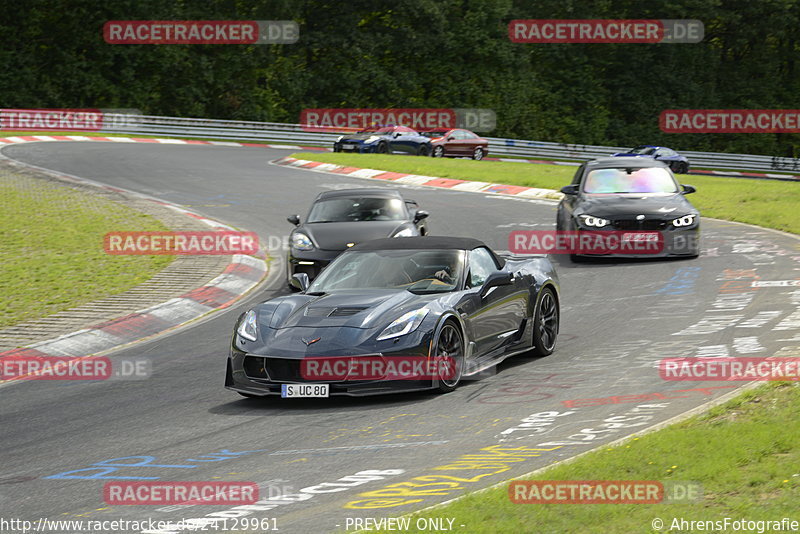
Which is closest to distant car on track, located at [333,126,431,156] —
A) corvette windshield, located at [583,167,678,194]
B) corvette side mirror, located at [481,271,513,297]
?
corvette windshield, located at [583,167,678,194]

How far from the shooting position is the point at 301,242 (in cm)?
1570

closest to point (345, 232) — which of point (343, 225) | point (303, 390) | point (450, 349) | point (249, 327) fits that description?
point (343, 225)

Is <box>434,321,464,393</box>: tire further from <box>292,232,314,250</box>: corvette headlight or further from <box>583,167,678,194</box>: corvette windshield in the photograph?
<box>583,167,678,194</box>: corvette windshield

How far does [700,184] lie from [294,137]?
80.7ft

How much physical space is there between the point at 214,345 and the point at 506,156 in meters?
42.2

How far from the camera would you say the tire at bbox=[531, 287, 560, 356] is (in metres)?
10.7

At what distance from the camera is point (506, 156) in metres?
52.9

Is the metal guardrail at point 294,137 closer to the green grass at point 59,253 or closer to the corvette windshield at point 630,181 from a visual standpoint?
the green grass at point 59,253

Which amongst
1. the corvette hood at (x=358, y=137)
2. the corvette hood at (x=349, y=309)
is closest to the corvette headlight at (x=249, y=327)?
the corvette hood at (x=349, y=309)

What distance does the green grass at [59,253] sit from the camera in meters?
14.2

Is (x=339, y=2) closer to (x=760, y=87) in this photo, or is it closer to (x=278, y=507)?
(x=760, y=87)

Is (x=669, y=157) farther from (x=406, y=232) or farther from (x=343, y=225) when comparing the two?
(x=343, y=225)

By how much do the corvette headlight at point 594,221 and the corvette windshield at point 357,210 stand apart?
2858 mm

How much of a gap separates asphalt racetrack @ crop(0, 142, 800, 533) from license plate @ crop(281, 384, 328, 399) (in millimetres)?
133
